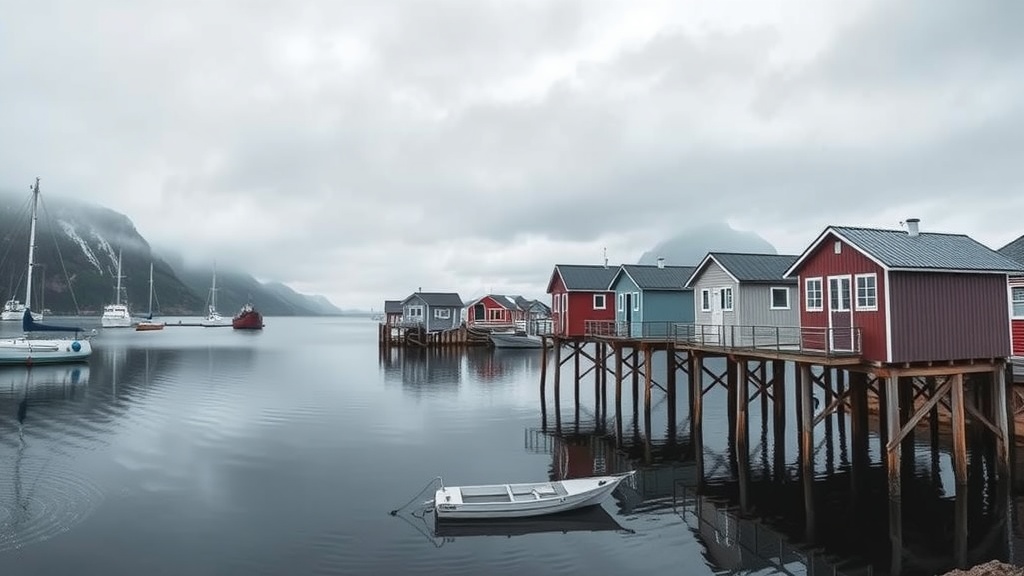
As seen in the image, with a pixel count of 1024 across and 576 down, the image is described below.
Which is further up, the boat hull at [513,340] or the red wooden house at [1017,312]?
the red wooden house at [1017,312]

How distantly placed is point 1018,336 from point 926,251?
914 centimetres

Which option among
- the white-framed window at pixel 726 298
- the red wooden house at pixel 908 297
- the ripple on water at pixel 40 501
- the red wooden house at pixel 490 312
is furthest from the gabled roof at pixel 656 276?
the red wooden house at pixel 490 312

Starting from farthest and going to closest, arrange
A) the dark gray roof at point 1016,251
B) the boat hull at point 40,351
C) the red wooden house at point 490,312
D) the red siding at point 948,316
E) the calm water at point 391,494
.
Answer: the red wooden house at point 490,312 → the boat hull at point 40,351 → the dark gray roof at point 1016,251 → the red siding at point 948,316 → the calm water at point 391,494

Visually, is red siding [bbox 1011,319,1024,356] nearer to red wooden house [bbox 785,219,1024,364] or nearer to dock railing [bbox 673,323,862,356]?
red wooden house [bbox 785,219,1024,364]

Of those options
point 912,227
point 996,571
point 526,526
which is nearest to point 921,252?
point 912,227

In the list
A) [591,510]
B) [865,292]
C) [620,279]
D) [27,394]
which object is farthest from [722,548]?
[27,394]

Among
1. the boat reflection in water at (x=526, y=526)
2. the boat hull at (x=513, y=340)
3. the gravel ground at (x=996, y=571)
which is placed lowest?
the boat reflection in water at (x=526, y=526)

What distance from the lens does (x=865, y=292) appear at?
66.7 feet

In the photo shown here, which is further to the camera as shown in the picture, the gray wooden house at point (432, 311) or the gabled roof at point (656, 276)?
the gray wooden house at point (432, 311)

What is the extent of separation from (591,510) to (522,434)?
13013mm

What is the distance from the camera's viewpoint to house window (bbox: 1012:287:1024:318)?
25656mm

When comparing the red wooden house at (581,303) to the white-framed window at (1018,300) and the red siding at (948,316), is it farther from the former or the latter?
the red siding at (948,316)

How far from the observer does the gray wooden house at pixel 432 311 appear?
296 feet

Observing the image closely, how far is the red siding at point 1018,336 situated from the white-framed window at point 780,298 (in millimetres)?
8944
